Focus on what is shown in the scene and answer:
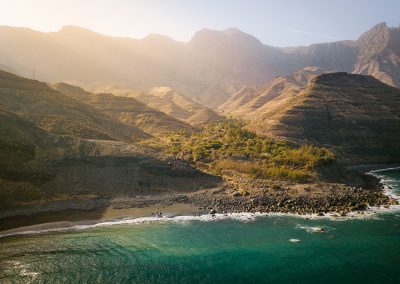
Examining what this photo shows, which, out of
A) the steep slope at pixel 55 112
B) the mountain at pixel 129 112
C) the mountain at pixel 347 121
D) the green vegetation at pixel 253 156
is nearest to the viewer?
the green vegetation at pixel 253 156

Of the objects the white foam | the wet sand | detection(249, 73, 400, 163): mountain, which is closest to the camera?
the white foam

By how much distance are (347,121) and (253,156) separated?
48.5 m

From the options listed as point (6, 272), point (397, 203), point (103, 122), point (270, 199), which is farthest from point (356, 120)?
point (6, 272)

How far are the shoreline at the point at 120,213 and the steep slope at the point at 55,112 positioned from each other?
3154 cm

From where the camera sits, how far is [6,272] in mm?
32812

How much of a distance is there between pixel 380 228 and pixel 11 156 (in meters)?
54.8

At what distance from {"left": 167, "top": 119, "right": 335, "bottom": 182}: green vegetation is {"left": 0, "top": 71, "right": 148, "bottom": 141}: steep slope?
1833 centimetres

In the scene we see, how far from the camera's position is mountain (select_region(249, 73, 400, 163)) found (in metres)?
104

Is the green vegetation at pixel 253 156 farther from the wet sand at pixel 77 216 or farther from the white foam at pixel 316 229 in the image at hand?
the wet sand at pixel 77 216

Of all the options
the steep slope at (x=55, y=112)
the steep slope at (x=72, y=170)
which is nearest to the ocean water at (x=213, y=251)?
the steep slope at (x=72, y=170)

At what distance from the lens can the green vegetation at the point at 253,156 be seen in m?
69.3

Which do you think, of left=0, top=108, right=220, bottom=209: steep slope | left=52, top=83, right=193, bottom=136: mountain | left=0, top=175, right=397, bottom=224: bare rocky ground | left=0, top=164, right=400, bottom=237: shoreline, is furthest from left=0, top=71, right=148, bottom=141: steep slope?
left=0, top=164, right=400, bottom=237: shoreline

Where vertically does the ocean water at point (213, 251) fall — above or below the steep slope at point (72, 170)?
below

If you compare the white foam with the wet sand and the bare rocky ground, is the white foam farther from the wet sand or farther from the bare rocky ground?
the wet sand
